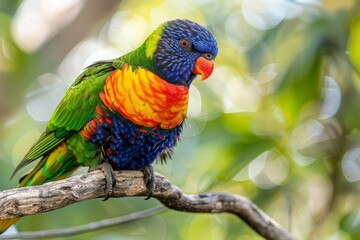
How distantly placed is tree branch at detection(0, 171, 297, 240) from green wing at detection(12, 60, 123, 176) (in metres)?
0.25

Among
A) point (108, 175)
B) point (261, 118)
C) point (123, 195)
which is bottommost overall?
point (261, 118)

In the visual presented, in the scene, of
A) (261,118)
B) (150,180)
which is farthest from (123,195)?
(261,118)

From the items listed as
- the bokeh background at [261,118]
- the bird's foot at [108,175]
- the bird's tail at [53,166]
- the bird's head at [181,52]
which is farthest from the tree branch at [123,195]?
the bokeh background at [261,118]

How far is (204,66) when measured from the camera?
1951 mm

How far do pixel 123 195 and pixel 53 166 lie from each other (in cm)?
32

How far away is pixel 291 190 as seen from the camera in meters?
3.05

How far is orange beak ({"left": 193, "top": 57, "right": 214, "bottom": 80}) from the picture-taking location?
1942 millimetres

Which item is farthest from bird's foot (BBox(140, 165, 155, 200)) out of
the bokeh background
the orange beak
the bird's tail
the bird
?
the bokeh background

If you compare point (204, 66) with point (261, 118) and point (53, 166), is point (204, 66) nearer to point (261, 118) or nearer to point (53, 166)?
point (53, 166)

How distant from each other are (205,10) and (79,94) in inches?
98.0

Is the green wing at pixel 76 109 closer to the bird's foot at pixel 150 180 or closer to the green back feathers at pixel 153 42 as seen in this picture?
the green back feathers at pixel 153 42

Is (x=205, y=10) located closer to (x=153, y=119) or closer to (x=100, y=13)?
(x=100, y=13)

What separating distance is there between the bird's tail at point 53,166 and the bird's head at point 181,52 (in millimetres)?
476

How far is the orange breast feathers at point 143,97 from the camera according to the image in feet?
6.30
